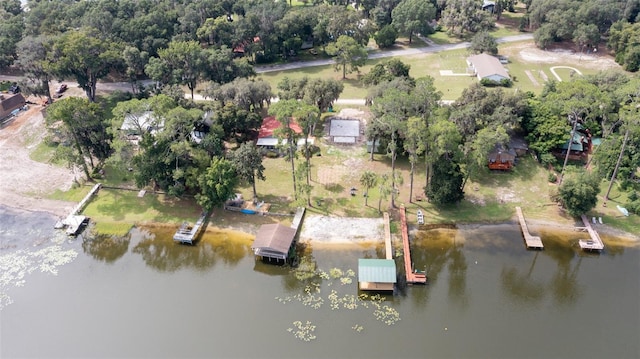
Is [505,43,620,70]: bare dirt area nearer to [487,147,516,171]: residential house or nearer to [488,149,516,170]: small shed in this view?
[487,147,516,171]: residential house

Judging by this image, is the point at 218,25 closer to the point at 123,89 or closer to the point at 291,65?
the point at 291,65

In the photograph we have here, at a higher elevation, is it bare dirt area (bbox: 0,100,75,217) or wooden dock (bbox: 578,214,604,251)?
bare dirt area (bbox: 0,100,75,217)

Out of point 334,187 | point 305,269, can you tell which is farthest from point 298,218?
point 334,187

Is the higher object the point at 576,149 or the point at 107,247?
the point at 576,149

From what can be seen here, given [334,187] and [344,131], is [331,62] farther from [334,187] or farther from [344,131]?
[334,187]

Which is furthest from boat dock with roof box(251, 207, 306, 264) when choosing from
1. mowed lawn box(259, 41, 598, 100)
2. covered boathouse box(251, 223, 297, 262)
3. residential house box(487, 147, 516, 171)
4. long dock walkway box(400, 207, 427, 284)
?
mowed lawn box(259, 41, 598, 100)

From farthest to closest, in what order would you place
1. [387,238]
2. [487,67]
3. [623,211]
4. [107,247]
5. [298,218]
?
[487,67] < [623,211] < [298,218] < [107,247] < [387,238]
